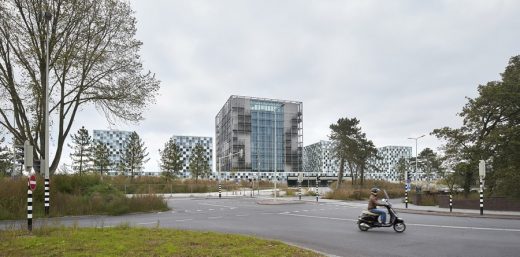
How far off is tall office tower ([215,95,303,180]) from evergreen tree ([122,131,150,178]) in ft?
128

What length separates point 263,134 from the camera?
11194 cm

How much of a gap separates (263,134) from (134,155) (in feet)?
160

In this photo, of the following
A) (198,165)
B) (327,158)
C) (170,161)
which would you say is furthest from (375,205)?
(327,158)

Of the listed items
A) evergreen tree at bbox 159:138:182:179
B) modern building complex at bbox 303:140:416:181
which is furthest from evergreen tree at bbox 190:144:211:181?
modern building complex at bbox 303:140:416:181

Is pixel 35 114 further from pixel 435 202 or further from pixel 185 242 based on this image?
pixel 435 202

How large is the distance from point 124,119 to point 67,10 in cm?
714

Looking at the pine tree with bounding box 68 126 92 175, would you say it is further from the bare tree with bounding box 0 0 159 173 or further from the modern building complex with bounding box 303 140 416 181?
the modern building complex with bounding box 303 140 416 181

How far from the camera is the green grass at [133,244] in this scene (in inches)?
302

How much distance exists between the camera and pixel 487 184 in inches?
1061

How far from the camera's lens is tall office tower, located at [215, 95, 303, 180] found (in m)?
108

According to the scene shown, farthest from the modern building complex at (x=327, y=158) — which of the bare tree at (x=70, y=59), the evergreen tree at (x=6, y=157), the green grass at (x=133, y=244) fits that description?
the green grass at (x=133, y=244)

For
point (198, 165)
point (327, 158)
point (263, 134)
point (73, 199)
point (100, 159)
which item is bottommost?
point (73, 199)

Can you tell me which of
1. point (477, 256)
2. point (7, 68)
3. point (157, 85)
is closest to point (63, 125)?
point (7, 68)

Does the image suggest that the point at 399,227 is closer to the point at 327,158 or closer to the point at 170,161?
the point at 170,161
